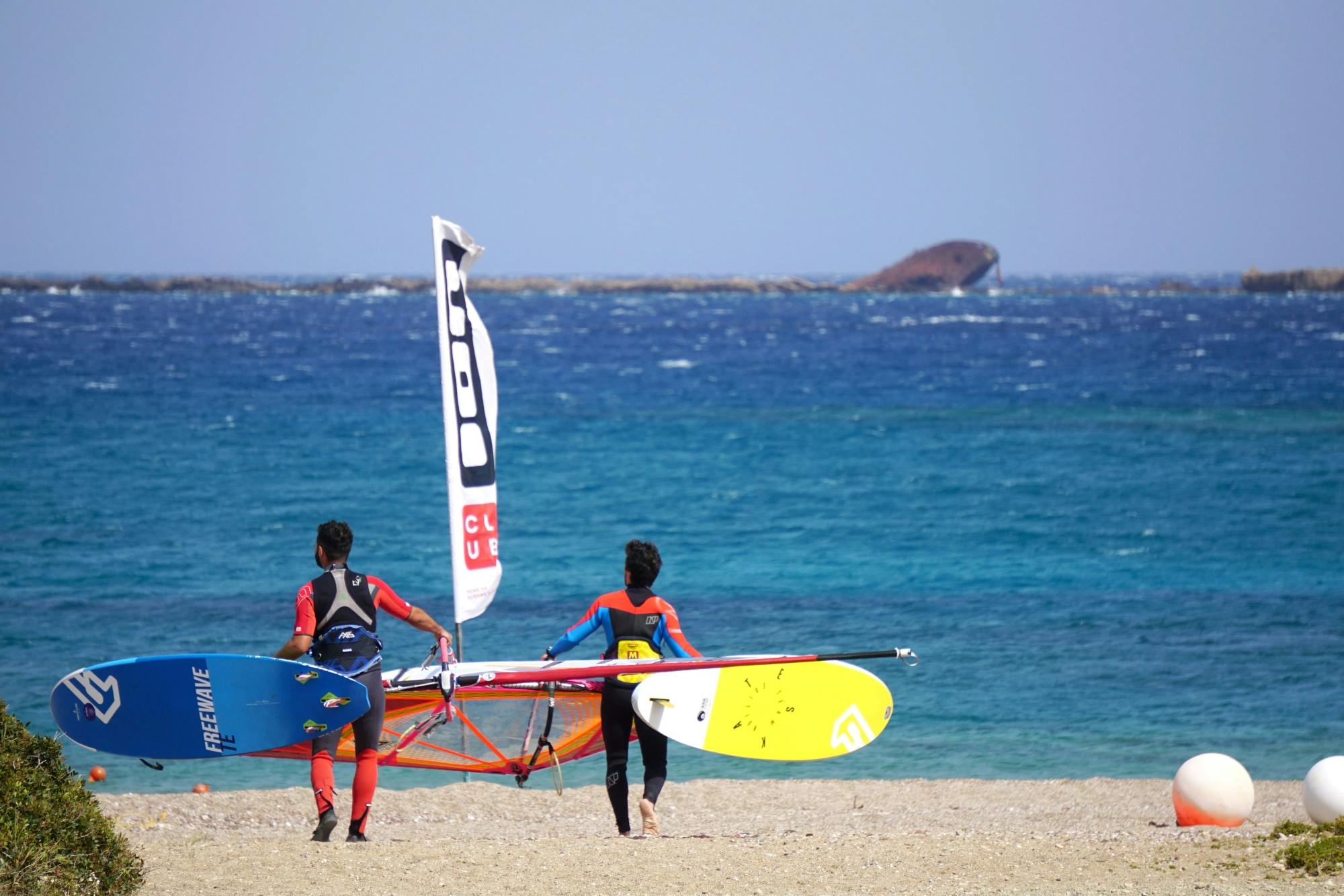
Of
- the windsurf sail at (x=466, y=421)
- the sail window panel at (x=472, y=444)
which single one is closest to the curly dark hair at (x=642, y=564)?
the windsurf sail at (x=466, y=421)

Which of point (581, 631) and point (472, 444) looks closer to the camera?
point (581, 631)

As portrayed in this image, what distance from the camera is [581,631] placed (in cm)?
718

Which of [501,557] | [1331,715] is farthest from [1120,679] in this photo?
[501,557]

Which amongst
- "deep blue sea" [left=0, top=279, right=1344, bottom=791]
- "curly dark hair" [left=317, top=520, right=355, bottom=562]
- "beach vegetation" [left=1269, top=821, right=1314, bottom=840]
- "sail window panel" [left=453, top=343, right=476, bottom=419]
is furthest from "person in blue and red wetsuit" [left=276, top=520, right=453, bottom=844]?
"deep blue sea" [left=0, top=279, right=1344, bottom=791]

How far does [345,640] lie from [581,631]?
4.01 feet

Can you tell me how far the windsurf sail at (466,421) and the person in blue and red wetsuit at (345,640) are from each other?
2370 millimetres

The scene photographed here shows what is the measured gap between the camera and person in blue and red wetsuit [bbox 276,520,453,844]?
6.82 m

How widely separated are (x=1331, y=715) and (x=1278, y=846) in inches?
331

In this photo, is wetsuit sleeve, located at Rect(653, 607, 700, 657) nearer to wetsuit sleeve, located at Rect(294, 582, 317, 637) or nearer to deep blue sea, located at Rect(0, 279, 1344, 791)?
wetsuit sleeve, located at Rect(294, 582, 317, 637)

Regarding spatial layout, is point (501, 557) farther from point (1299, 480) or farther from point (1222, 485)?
point (1299, 480)

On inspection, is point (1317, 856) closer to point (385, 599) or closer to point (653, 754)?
point (653, 754)

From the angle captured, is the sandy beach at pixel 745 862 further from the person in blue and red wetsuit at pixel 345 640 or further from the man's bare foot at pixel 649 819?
the person in blue and red wetsuit at pixel 345 640

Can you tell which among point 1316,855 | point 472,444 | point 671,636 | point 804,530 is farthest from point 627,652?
point 804,530

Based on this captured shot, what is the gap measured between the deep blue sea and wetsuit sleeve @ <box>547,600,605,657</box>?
18.3ft
